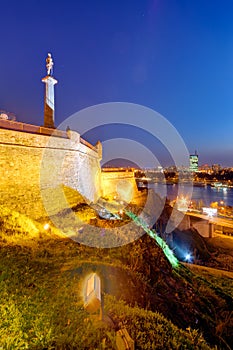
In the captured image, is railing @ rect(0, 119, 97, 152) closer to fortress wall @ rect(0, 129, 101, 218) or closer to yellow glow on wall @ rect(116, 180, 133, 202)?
fortress wall @ rect(0, 129, 101, 218)

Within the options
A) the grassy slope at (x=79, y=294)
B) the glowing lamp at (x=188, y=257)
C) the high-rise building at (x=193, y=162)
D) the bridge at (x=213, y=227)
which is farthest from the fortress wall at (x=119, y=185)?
the high-rise building at (x=193, y=162)

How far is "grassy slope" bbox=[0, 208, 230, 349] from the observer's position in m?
3.93

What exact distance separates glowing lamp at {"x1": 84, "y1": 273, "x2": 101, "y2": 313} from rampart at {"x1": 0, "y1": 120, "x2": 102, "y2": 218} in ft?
17.9

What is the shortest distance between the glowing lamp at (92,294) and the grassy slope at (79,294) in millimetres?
192

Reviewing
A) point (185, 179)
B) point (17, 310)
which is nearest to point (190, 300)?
point (17, 310)

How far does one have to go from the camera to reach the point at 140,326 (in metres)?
4.55

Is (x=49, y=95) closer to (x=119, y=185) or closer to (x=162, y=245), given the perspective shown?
(x=162, y=245)

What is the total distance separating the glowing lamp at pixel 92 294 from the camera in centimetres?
485

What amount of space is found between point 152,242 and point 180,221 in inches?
636

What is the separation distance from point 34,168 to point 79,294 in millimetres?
7244

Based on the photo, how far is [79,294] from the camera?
5055 millimetres

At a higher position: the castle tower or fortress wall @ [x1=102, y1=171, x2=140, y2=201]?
the castle tower

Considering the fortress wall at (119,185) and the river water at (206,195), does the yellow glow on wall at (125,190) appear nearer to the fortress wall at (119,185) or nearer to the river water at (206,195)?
the fortress wall at (119,185)

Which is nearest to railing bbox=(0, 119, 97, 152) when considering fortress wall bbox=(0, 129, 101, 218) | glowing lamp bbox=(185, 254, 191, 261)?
fortress wall bbox=(0, 129, 101, 218)
